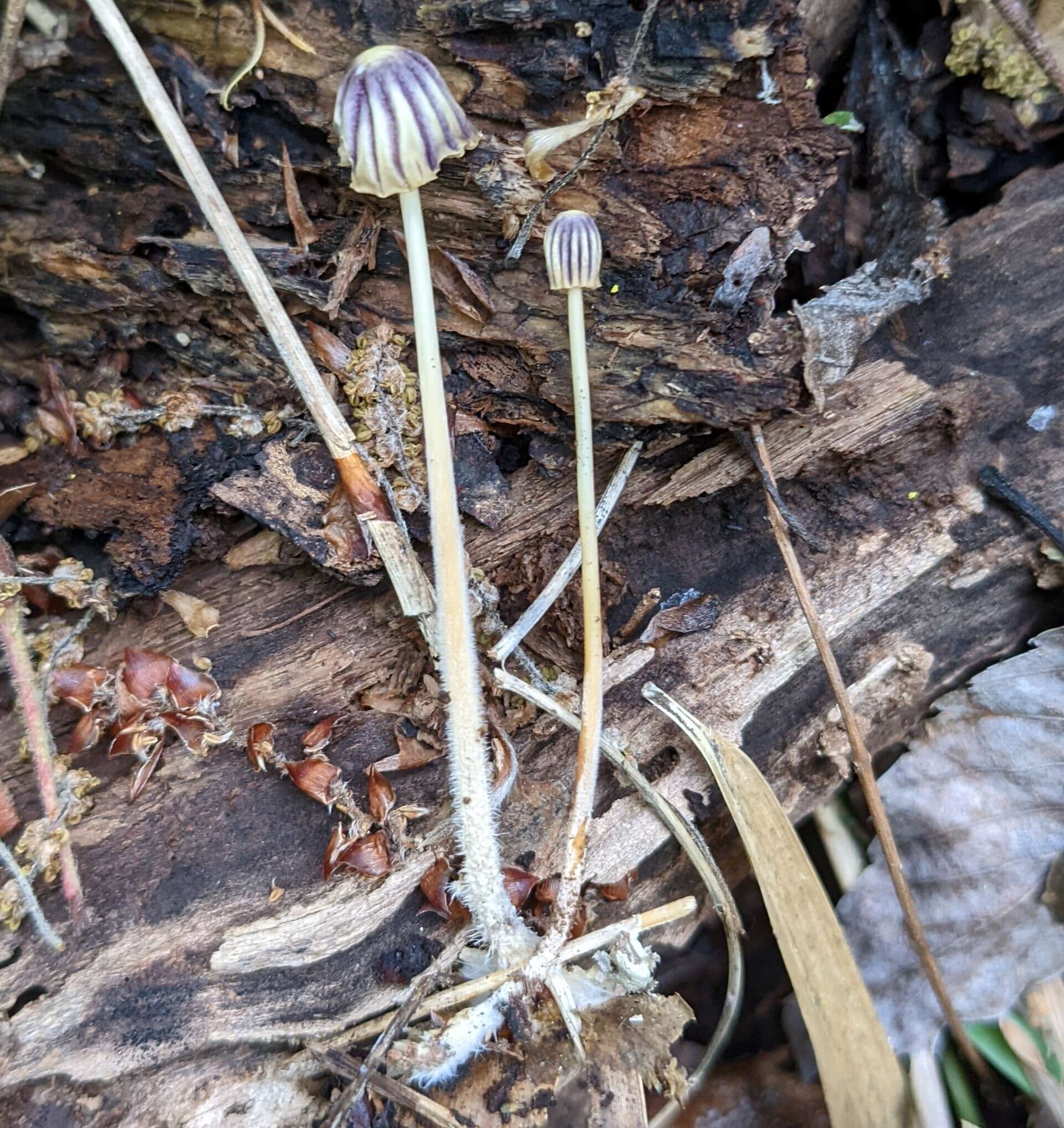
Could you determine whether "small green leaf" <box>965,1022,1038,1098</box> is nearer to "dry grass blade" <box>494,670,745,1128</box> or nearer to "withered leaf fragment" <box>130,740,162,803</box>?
"dry grass blade" <box>494,670,745,1128</box>

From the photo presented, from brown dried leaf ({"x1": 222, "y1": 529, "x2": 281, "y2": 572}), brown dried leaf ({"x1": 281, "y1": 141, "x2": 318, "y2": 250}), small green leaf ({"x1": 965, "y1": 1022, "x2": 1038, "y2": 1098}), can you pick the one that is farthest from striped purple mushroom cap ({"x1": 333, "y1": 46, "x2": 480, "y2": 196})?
small green leaf ({"x1": 965, "y1": 1022, "x2": 1038, "y2": 1098})

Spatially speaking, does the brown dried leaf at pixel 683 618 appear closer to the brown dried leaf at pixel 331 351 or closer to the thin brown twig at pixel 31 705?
the brown dried leaf at pixel 331 351

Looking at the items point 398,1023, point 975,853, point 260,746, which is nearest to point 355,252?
point 260,746

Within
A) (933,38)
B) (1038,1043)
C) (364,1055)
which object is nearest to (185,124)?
(933,38)

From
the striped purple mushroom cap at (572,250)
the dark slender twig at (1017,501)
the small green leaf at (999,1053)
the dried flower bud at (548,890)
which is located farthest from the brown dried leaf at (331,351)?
the small green leaf at (999,1053)

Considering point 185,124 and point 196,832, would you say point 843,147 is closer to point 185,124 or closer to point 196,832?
point 185,124

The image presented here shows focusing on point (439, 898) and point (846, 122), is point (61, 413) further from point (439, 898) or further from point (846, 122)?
point (846, 122)
